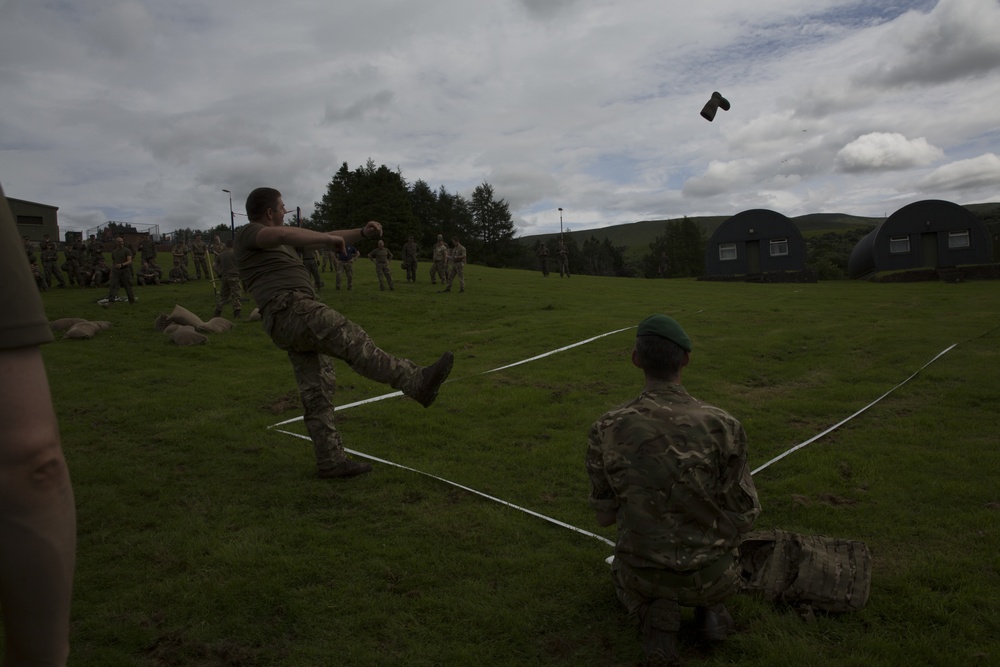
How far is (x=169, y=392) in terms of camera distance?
31.6 ft

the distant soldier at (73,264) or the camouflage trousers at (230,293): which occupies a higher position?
the distant soldier at (73,264)

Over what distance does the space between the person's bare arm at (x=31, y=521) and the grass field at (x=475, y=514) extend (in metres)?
1.97

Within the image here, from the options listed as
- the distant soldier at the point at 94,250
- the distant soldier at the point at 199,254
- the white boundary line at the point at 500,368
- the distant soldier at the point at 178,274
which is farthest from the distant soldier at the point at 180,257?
the white boundary line at the point at 500,368

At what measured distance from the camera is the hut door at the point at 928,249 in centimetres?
4231

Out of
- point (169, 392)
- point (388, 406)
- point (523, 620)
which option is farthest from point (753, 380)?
point (169, 392)

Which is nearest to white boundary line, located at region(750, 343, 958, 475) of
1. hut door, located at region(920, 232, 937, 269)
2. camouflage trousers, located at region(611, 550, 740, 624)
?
camouflage trousers, located at region(611, 550, 740, 624)

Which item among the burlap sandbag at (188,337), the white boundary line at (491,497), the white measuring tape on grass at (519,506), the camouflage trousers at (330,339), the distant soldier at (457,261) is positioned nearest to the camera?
the white boundary line at (491,497)

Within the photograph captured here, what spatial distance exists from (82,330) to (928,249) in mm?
46667

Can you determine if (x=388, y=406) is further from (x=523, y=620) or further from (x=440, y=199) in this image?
(x=440, y=199)

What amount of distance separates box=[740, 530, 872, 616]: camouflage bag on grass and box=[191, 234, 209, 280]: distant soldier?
29.4 meters

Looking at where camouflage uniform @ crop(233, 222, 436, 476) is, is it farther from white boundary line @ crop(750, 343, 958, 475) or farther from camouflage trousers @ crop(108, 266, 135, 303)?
camouflage trousers @ crop(108, 266, 135, 303)

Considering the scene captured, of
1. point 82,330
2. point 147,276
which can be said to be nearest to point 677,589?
point 82,330

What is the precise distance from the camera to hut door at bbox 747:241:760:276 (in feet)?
150

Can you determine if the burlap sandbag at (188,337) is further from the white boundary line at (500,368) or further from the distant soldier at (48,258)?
the distant soldier at (48,258)
